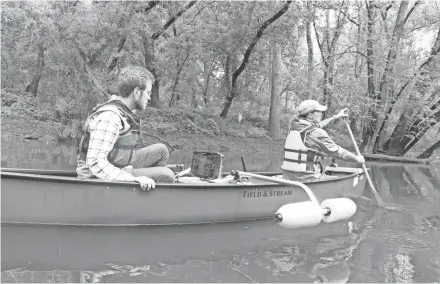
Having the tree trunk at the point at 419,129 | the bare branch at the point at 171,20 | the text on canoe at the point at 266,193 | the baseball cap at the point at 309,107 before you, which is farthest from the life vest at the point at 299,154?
the tree trunk at the point at 419,129

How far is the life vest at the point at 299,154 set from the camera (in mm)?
5188

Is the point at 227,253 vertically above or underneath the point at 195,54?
underneath

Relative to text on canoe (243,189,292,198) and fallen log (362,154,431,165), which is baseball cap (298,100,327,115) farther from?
fallen log (362,154,431,165)

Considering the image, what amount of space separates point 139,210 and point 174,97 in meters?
14.8

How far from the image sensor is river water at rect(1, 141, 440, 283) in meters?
3.14

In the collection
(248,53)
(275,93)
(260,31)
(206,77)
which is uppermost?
(260,31)

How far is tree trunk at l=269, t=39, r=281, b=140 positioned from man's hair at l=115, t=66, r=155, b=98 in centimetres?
1109

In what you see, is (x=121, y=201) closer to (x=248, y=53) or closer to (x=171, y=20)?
(x=171, y=20)

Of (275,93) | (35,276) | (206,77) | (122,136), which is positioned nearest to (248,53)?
(275,93)

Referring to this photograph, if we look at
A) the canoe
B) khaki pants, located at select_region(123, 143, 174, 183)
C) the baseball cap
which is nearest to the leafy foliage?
khaki pants, located at select_region(123, 143, 174, 183)

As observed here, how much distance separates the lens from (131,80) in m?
3.84

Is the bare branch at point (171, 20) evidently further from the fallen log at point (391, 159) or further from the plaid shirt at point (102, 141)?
the plaid shirt at point (102, 141)

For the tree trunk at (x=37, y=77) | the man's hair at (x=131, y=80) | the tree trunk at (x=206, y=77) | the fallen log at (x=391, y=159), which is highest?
the tree trunk at (x=206, y=77)

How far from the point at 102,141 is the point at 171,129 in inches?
402
